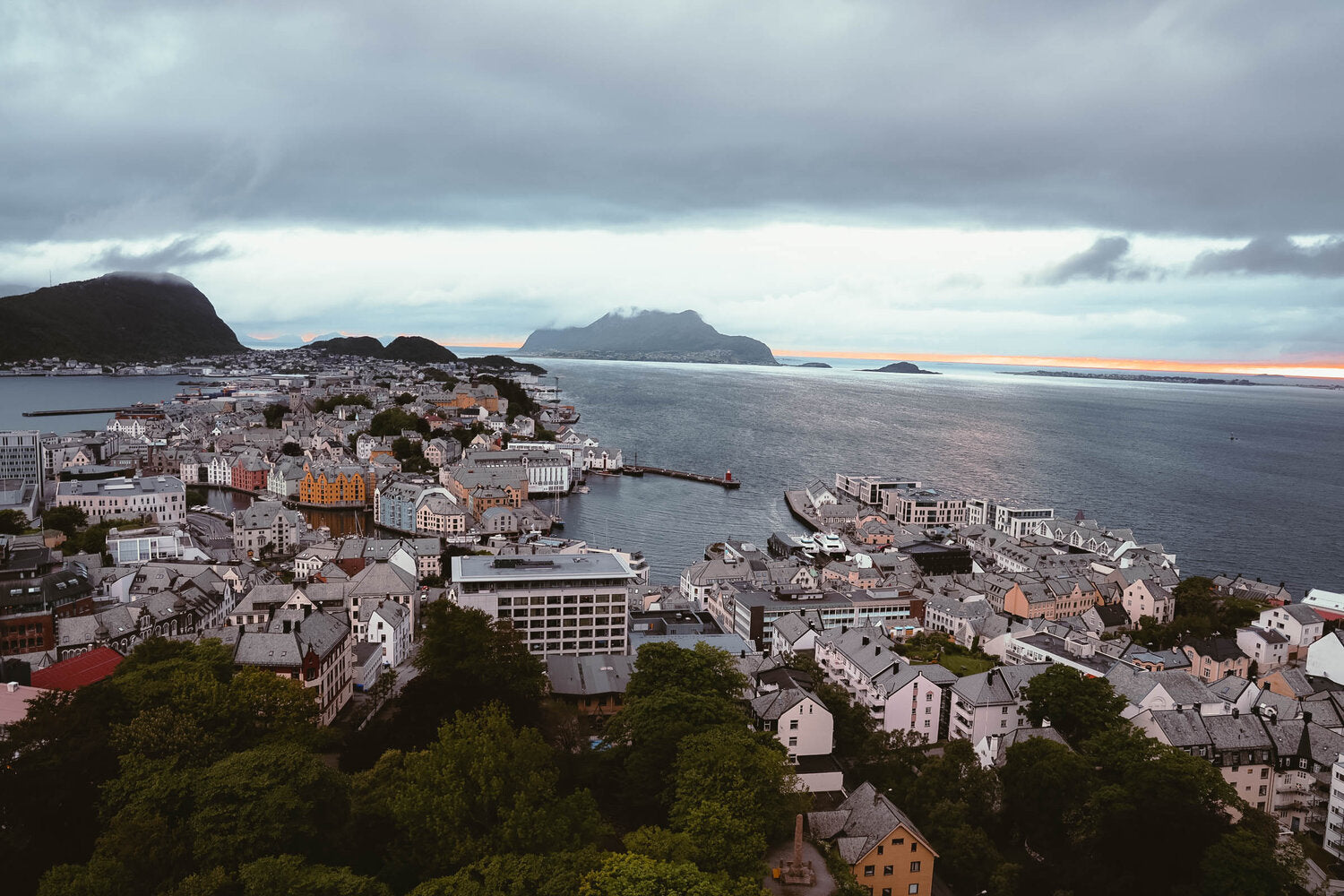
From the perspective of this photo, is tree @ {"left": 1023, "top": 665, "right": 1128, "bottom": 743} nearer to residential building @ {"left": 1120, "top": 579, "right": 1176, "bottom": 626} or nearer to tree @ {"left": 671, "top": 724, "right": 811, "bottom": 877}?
tree @ {"left": 671, "top": 724, "right": 811, "bottom": 877}

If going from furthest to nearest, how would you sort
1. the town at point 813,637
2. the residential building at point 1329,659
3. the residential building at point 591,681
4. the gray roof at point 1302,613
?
the gray roof at point 1302,613
the residential building at point 1329,659
the residential building at point 591,681
the town at point 813,637

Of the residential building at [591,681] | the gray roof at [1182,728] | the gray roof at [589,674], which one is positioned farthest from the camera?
the gray roof at [589,674]

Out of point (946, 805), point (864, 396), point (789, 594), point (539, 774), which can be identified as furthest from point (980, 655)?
point (864, 396)

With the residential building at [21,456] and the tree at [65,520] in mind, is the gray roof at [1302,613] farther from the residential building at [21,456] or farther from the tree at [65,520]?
the residential building at [21,456]

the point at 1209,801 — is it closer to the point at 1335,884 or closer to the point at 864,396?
the point at 1335,884

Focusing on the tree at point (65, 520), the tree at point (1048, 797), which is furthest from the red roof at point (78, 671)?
the tree at point (65, 520)

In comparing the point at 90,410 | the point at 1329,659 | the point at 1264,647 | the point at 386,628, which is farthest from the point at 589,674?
the point at 90,410
